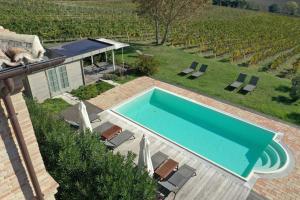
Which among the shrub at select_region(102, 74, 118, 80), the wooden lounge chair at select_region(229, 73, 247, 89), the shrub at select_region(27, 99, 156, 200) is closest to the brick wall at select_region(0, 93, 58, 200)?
the shrub at select_region(27, 99, 156, 200)

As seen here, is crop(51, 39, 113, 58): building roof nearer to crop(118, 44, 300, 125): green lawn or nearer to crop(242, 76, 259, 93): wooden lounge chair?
crop(118, 44, 300, 125): green lawn

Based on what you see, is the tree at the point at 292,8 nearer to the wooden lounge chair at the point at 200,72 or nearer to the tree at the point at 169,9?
the tree at the point at 169,9

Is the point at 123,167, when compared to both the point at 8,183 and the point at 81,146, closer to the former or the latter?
the point at 81,146

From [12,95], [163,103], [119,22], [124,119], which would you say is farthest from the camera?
[119,22]

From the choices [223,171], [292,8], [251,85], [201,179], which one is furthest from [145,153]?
[292,8]

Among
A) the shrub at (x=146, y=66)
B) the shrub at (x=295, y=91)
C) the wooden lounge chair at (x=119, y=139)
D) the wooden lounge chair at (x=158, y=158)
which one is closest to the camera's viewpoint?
the wooden lounge chair at (x=158, y=158)

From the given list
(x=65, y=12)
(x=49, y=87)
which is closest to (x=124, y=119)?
(x=49, y=87)

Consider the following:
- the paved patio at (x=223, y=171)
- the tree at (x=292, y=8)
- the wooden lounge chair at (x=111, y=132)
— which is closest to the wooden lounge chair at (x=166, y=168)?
the paved patio at (x=223, y=171)
